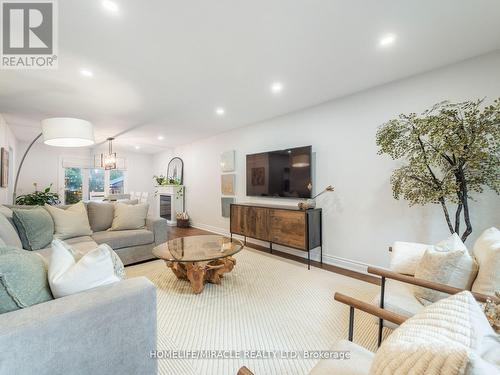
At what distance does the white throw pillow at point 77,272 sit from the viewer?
1069 millimetres

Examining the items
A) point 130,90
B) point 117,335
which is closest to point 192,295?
point 117,335

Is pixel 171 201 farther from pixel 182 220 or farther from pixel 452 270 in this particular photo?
pixel 452 270

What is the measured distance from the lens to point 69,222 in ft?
9.32

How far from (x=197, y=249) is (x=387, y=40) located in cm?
283

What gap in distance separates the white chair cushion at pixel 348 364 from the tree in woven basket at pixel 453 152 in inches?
66.4

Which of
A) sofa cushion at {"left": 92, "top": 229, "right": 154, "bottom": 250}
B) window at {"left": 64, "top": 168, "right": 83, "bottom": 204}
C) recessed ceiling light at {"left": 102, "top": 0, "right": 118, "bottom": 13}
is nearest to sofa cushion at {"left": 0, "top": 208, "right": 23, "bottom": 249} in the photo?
sofa cushion at {"left": 92, "top": 229, "right": 154, "bottom": 250}

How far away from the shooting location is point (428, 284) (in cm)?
136

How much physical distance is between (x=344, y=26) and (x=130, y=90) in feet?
8.60

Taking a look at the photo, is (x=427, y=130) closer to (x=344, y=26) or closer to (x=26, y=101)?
(x=344, y=26)

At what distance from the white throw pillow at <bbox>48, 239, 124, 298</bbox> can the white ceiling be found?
1702mm

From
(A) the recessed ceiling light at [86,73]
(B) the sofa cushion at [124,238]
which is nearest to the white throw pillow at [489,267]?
(B) the sofa cushion at [124,238]

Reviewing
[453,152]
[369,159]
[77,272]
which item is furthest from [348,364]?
[369,159]

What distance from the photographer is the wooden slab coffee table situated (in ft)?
7.65

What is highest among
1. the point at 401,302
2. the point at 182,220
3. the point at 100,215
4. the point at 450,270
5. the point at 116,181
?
the point at 116,181
